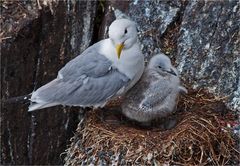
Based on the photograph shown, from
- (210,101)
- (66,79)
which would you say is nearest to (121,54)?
(66,79)

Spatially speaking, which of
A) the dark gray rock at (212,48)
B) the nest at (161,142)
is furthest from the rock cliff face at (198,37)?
the nest at (161,142)

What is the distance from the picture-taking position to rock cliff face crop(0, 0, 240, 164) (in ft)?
14.6

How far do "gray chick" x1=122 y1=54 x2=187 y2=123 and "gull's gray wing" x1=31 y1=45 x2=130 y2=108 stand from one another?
15 cm

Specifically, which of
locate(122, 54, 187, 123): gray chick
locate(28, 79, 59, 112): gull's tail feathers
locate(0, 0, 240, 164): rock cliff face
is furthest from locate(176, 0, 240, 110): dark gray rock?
locate(28, 79, 59, 112): gull's tail feathers

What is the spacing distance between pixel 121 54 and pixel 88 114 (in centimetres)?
52

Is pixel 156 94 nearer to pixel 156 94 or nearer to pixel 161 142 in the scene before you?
pixel 156 94

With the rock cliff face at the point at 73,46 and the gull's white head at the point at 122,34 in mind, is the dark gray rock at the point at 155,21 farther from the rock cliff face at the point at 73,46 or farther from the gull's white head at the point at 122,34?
the gull's white head at the point at 122,34

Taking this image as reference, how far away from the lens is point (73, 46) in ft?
16.4

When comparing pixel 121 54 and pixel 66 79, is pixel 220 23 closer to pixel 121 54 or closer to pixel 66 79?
pixel 121 54

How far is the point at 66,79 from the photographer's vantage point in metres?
4.18

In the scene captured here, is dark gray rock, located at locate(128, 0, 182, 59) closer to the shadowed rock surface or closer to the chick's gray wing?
A: the shadowed rock surface

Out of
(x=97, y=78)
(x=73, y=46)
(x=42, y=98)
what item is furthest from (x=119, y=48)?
(x=73, y=46)

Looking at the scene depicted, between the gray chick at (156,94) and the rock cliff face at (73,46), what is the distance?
0.40m

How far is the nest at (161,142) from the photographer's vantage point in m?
3.84
